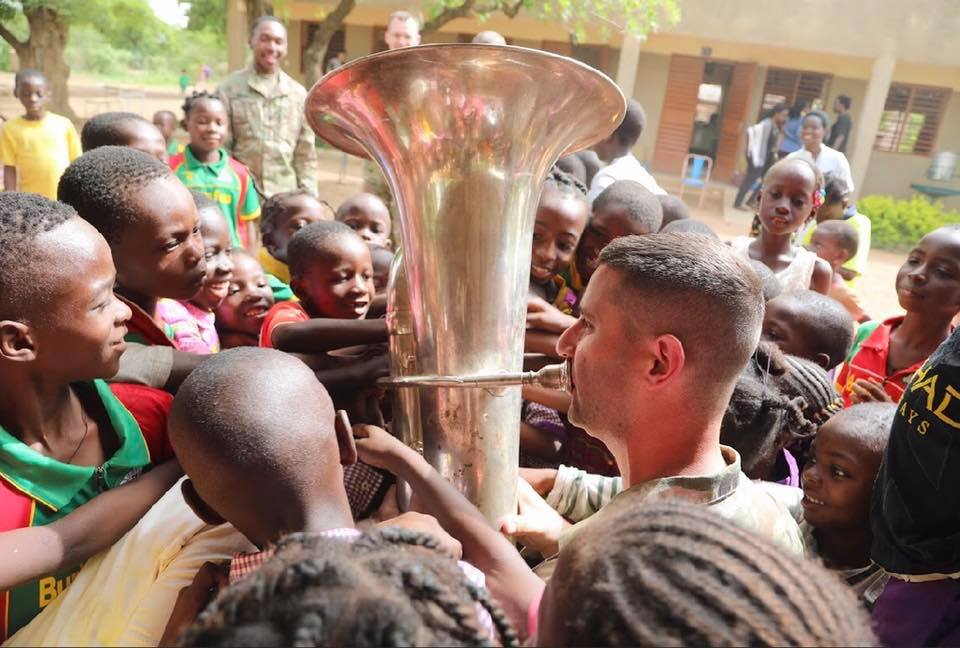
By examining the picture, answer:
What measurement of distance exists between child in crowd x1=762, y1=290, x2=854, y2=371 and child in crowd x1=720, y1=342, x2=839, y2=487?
0.28 meters

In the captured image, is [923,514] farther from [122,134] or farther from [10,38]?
[10,38]

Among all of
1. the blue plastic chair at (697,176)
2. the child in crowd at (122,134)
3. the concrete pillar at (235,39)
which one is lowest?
the blue plastic chair at (697,176)

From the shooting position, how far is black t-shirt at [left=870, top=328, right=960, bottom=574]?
4.55ft

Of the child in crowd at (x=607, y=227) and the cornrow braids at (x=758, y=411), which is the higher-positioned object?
the child in crowd at (x=607, y=227)

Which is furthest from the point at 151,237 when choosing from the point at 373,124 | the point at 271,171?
the point at 271,171

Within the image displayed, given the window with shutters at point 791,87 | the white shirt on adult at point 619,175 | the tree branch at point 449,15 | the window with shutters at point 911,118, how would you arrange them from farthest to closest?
the window with shutters at point 791,87 → the window with shutters at point 911,118 → the tree branch at point 449,15 → the white shirt on adult at point 619,175

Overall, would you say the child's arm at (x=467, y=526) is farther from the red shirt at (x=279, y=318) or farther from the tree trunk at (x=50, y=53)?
the tree trunk at (x=50, y=53)

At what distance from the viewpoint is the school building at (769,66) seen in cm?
1308

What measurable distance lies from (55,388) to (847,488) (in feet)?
6.45

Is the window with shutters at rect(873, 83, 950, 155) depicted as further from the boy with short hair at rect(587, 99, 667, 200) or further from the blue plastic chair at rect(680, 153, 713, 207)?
the boy with short hair at rect(587, 99, 667, 200)

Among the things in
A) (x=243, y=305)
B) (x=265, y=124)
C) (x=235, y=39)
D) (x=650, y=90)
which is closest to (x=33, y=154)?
(x=265, y=124)

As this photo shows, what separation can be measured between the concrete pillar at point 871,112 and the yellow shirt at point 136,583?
1529cm

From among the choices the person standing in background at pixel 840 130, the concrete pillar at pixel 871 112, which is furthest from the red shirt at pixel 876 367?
the concrete pillar at pixel 871 112

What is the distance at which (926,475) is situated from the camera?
1.42 metres
